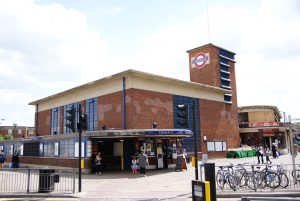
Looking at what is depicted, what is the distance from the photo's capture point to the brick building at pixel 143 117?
25.5 meters

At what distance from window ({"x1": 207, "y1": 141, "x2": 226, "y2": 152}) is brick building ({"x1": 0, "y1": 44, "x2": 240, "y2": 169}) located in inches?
4.6

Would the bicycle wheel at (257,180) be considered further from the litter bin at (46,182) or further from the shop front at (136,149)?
the shop front at (136,149)

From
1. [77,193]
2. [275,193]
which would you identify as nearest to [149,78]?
[77,193]

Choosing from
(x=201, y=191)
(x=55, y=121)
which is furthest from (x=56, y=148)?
(x=201, y=191)

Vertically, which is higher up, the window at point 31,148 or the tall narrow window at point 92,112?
the tall narrow window at point 92,112

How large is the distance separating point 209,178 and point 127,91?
2103cm

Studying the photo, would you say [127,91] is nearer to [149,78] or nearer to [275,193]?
[149,78]

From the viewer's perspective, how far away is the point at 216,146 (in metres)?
37.0

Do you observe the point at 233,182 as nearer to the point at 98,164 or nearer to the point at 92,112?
the point at 98,164

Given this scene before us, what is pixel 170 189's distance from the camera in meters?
14.6

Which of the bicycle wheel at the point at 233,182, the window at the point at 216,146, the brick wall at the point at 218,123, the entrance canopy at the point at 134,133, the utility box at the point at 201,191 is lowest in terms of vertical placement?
the bicycle wheel at the point at 233,182

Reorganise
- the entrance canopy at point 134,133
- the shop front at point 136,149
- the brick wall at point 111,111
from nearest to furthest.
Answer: the entrance canopy at point 134,133
the shop front at point 136,149
the brick wall at point 111,111

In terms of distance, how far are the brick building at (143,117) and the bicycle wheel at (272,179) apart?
302 inches

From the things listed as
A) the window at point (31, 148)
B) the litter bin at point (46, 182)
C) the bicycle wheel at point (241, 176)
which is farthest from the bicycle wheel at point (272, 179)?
the window at point (31, 148)
